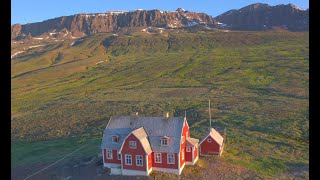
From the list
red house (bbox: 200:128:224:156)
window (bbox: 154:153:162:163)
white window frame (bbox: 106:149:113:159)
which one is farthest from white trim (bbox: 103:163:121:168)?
red house (bbox: 200:128:224:156)

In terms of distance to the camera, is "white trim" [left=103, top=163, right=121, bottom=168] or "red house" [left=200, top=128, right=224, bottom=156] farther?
"red house" [left=200, top=128, right=224, bottom=156]

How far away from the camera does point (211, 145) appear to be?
119ft

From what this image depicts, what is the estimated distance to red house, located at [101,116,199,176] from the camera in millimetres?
31594

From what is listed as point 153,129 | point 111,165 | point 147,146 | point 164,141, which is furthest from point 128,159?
point 164,141

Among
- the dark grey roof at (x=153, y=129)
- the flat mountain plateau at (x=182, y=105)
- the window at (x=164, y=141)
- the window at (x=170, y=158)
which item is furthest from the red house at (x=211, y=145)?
the window at (x=164, y=141)

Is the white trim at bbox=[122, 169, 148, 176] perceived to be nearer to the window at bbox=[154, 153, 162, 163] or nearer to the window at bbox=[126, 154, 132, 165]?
the window at bbox=[126, 154, 132, 165]

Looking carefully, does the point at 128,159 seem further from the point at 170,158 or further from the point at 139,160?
the point at 170,158

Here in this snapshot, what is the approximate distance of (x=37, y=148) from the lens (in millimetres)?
45031

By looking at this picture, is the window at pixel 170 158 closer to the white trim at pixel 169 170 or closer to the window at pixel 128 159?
the white trim at pixel 169 170

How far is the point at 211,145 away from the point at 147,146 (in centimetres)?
804

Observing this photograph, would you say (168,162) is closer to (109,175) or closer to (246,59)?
(109,175)

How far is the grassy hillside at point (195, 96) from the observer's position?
42375 mm
